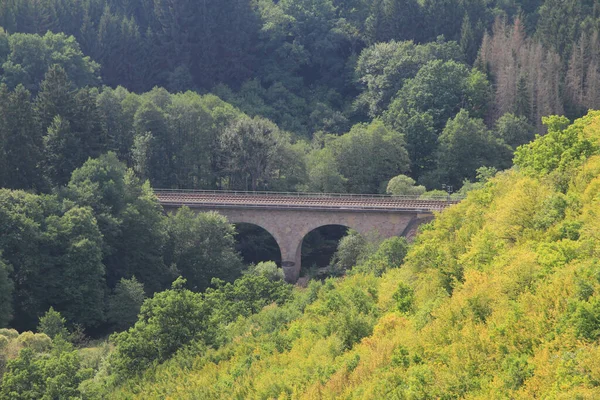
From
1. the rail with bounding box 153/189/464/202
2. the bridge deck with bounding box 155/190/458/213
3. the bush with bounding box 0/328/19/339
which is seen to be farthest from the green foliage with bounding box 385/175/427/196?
the bush with bounding box 0/328/19/339

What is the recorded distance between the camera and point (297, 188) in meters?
84.1

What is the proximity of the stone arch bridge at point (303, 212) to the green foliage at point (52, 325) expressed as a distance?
19.6 m

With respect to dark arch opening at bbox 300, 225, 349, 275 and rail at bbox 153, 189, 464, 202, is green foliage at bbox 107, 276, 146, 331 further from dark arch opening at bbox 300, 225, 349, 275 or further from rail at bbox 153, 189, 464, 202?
dark arch opening at bbox 300, 225, 349, 275

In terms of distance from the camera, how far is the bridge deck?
74438 millimetres

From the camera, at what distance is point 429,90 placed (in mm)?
95625

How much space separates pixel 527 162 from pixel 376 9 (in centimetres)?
5902

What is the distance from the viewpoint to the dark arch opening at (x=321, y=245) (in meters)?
Answer: 81.8

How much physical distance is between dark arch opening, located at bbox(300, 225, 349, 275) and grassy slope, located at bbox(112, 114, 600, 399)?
25.1m

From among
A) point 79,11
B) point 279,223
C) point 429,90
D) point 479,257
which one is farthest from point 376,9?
point 479,257

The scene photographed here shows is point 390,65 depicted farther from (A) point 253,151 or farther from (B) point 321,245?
(B) point 321,245

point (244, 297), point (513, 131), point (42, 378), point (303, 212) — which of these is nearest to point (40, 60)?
point (303, 212)

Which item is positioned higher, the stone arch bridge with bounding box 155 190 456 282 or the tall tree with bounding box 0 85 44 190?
the tall tree with bounding box 0 85 44 190

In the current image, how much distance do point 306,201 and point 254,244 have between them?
21.8 feet

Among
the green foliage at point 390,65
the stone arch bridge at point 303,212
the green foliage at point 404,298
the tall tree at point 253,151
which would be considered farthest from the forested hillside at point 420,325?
the green foliage at point 390,65
